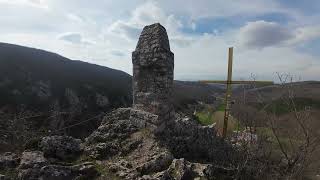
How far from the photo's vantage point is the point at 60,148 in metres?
11.6

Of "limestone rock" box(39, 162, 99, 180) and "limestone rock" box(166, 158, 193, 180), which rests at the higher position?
"limestone rock" box(166, 158, 193, 180)

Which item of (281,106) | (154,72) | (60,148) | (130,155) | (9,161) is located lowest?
(9,161)

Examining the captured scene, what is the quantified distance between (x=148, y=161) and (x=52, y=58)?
6947cm

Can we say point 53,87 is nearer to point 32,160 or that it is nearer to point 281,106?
point 281,106

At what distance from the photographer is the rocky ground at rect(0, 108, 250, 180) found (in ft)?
33.7

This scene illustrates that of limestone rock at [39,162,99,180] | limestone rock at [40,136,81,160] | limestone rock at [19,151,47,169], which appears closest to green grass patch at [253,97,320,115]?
limestone rock at [39,162,99,180]

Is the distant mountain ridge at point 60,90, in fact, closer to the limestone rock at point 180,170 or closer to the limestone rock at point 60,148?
the limestone rock at point 60,148

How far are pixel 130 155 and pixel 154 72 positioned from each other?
2.90m

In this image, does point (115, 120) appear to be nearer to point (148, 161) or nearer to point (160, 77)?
point (160, 77)

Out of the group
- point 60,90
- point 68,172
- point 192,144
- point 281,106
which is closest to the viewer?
point 68,172

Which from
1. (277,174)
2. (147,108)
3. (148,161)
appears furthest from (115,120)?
(277,174)

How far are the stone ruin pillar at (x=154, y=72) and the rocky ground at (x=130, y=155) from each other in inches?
16.6

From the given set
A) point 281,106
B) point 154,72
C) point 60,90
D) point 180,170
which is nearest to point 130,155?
point 180,170

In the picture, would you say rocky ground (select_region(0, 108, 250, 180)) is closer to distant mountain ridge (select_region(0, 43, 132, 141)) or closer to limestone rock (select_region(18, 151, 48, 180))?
limestone rock (select_region(18, 151, 48, 180))
